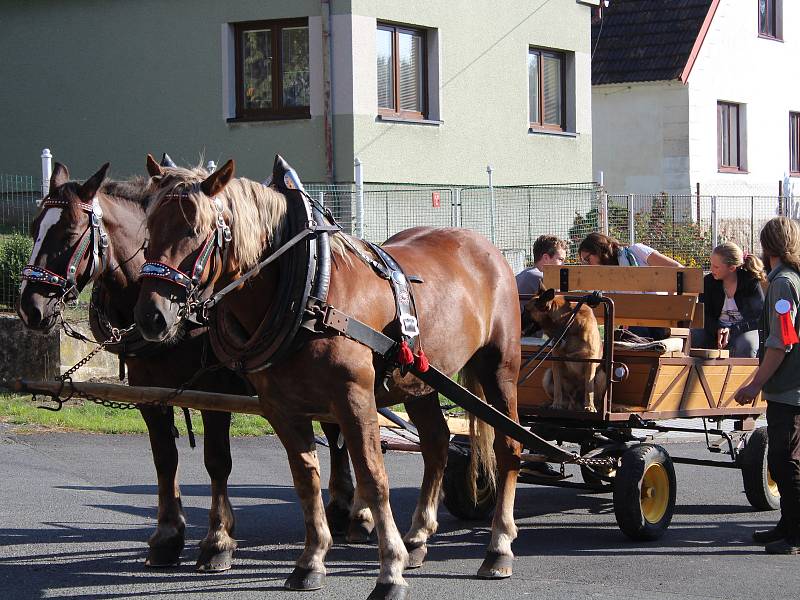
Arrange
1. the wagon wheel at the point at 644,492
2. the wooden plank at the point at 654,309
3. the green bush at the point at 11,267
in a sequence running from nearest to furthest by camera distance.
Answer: the wagon wheel at the point at 644,492
the wooden plank at the point at 654,309
the green bush at the point at 11,267

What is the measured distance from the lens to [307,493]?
5707 millimetres

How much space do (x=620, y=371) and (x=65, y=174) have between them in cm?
344

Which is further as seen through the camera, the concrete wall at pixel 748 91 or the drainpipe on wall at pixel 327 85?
the concrete wall at pixel 748 91

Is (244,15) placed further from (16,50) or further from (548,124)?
(548,124)

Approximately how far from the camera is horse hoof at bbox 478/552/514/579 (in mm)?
6059

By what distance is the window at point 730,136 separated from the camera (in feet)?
83.7

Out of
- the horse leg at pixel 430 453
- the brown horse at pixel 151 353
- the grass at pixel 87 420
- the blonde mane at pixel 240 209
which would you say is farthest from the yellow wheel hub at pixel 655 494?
the grass at pixel 87 420

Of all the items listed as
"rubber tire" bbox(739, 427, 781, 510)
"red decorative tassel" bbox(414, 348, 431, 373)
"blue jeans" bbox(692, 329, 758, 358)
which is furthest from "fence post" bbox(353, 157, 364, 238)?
"red decorative tassel" bbox(414, 348, 431, 373)

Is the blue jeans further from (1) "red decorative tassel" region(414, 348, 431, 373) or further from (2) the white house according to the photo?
(2) the white house

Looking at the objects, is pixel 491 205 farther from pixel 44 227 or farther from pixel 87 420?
pixel 44 227

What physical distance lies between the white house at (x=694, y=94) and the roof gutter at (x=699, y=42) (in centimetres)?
2

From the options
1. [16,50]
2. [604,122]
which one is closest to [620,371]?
[16,50]

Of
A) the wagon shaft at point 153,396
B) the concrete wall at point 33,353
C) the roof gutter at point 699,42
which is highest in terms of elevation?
the roof gutter at point 699,42

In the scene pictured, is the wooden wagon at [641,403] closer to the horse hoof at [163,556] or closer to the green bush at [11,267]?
the horse hoof at [163,556]
